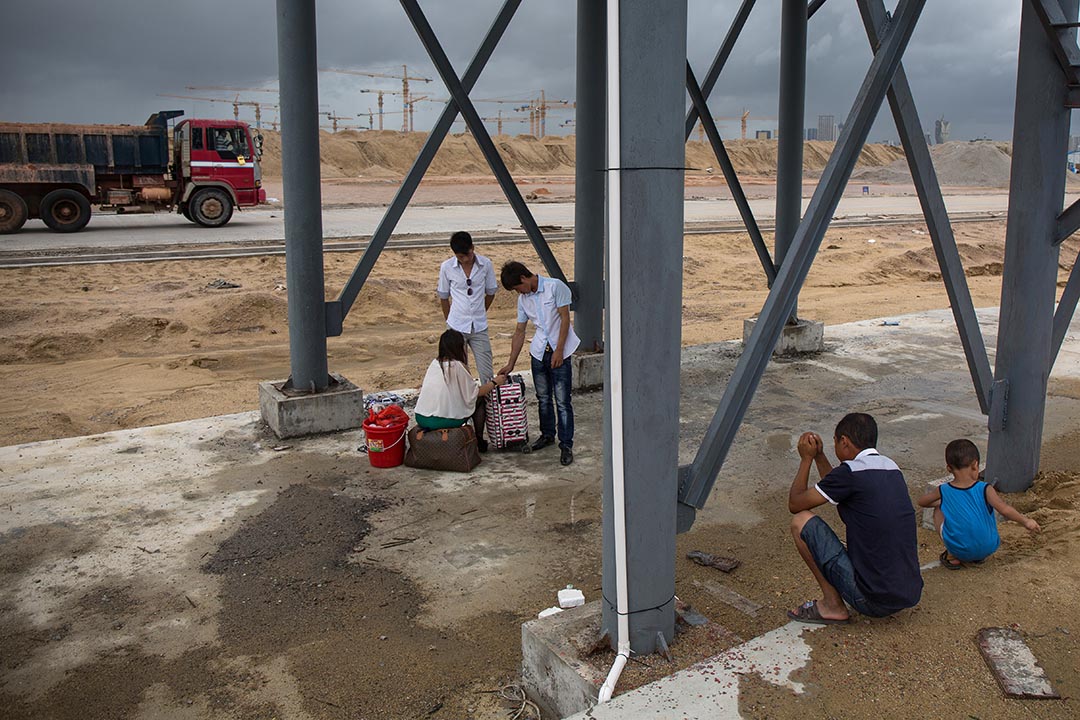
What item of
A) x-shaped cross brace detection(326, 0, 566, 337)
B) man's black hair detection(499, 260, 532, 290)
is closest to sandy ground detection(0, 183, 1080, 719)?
x-shaped cross brace detection(326, 0, 566, 337)

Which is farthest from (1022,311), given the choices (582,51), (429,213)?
(429,213)

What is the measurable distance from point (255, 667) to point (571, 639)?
1.64 metres

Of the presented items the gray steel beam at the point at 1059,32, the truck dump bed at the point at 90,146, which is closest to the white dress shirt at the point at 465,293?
the gray steel beam at the point at 1059,32

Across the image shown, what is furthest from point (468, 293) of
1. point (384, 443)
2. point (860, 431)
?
point (860, 431)

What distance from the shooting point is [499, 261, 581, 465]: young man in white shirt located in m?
7.38

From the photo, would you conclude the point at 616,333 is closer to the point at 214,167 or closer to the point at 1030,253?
the point at 1030,253

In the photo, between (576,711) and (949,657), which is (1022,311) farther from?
(576,711)

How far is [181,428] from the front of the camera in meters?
8.21

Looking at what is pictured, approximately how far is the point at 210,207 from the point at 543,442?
20.7 meters

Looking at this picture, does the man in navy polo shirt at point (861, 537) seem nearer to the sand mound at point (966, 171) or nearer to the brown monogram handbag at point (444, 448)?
the brown monogram handbag at point (444, 448)

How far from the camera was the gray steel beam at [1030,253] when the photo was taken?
563 centimetres

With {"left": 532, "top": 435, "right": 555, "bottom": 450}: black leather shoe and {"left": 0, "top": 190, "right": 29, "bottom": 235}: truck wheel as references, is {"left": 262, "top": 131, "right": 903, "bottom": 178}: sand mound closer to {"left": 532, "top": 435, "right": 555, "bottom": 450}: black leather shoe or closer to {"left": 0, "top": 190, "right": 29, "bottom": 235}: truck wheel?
{"left": 0, "top": 190, "right": 29, "bottom": 235}: truck wheel

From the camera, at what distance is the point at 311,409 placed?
8.00 metres

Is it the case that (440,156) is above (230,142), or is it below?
above
